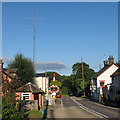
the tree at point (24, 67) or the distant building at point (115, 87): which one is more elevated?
the tree at point (24, 67)

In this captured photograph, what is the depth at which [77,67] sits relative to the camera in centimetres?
7988

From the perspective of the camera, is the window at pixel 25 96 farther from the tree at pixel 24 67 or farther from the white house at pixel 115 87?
the white house at pixel 115 87

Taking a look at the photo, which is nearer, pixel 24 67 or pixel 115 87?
pixel 115 87

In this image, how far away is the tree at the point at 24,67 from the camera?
146ft

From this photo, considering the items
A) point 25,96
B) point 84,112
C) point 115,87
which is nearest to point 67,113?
point 84,112

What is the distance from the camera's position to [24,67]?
147 ft

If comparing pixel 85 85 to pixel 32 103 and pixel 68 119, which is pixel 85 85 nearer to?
pixel 32 103

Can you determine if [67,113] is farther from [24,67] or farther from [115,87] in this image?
[24,67]

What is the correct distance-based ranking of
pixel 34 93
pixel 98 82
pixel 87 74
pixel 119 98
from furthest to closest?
1. pixel 87 74
2. pixel 98 82
3. pixel 119 98
4. pixel 34 93

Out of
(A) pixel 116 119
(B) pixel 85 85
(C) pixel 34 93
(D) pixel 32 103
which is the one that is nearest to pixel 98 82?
(B) pixel 85 85

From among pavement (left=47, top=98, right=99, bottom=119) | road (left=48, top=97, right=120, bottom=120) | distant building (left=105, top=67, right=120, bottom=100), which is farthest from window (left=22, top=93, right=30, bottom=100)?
distant building (left=105, top=67, right=120, bottom=100)

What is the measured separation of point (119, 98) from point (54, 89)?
403 inches

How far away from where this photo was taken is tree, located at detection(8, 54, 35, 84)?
4453 centimetres

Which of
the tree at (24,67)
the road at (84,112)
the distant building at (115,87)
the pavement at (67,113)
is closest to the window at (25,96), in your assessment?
the pavement at (67,113)
